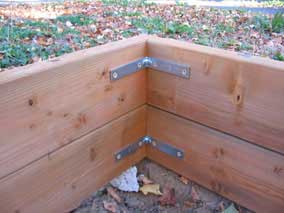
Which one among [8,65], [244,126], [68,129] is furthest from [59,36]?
[244,126]

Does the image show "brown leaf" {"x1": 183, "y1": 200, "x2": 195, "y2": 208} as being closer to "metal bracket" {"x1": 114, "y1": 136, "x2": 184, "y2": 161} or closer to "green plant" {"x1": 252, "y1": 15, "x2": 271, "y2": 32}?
"metal bracket" {"x1": 114, "y1": 136, "x2": 184, "y2": 161}

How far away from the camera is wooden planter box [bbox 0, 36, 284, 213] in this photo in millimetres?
1257

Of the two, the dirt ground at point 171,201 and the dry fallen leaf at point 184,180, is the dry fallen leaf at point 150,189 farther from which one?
the dry fallen leaf at point 184,180

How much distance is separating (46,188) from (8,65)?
59 cm

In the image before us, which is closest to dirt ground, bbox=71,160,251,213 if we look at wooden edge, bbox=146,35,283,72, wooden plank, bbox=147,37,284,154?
wooden plank, bbox=147,37,284,154

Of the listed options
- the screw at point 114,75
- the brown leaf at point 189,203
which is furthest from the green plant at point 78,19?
the brown leaf at point 189,203

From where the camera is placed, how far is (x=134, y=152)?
1864 mm

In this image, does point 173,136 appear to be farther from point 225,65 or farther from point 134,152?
point 225,65

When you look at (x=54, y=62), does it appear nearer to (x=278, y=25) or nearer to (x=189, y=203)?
(x=189, y=203)

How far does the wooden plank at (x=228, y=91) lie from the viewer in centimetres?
134

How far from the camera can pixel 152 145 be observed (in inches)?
75.2

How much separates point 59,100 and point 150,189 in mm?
733

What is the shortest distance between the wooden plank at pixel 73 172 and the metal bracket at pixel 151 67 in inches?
9.2

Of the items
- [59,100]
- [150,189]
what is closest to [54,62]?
[59,100]
